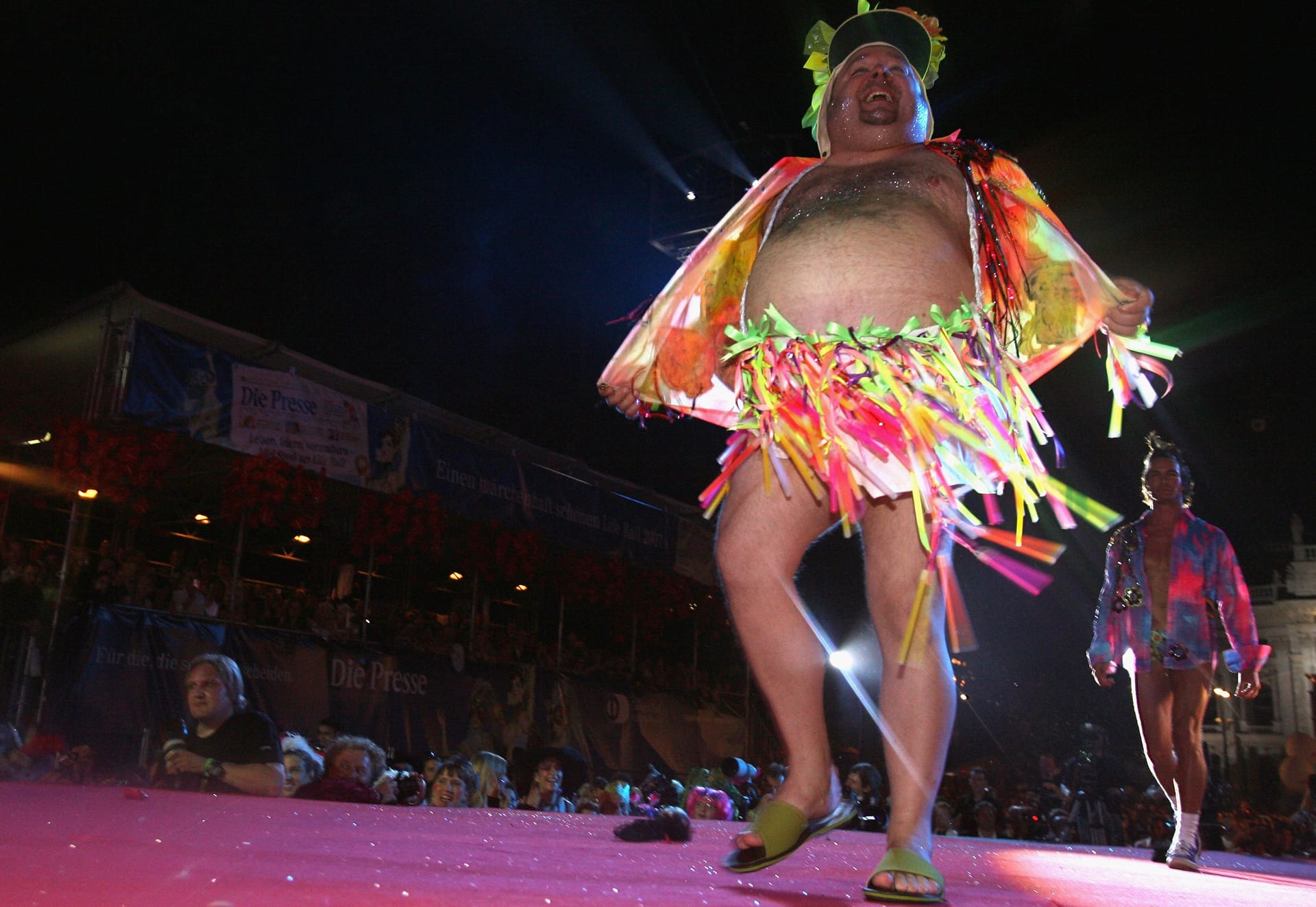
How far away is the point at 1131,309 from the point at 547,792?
5587 mm

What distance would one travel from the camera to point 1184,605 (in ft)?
11.2

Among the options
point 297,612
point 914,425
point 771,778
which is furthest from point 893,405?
point 297,612

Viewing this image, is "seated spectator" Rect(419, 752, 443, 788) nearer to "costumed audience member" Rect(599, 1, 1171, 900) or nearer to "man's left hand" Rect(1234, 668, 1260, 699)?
"man's left hand" Rect(1234, 668, 1260, 699)

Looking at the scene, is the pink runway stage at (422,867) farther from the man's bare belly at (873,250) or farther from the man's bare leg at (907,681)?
the man's bare belly at (873,250)

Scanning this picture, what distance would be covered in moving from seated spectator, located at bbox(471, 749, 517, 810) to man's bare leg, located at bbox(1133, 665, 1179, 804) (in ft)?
12.4

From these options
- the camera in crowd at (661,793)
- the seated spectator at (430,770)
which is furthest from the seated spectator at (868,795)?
the seated spectator at (430,770)

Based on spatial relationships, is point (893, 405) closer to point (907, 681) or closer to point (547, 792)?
point (907, 681)

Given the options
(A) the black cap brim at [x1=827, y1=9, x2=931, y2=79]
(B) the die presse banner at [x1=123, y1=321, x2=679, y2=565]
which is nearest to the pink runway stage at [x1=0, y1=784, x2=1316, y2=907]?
(A) the black cap brim at [x1=827, y1=9, x2=931, y2=79]

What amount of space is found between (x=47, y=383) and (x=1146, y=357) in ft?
32.5

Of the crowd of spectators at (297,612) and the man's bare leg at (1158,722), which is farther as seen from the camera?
the crowd of spectators at (297,612)

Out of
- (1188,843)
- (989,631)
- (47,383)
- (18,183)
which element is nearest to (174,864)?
(1188,843)

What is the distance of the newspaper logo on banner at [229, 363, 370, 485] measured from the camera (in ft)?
28.6

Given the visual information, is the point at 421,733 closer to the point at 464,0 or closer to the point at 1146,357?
the point at 464,0

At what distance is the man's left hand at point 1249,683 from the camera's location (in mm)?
3354
